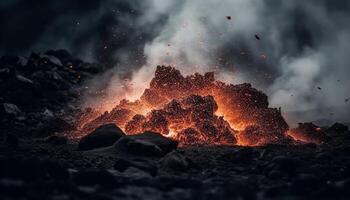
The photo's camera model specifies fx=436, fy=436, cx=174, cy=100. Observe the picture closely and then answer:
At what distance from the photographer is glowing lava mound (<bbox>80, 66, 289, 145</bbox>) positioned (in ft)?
103

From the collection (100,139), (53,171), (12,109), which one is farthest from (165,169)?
(12,109)

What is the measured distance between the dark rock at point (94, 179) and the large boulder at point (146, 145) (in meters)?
7.54

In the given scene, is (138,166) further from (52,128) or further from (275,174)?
(52,128)

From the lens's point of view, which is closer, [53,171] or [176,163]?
[53,171]

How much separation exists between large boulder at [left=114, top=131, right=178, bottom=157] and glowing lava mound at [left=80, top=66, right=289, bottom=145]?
4744 millimetres

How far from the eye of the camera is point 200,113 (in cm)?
3244

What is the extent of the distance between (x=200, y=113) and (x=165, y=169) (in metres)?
12.0

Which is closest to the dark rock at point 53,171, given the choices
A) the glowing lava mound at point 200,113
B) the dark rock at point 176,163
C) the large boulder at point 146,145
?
the dark rock at point 176,163

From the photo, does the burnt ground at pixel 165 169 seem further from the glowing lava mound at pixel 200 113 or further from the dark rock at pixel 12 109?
the dark rock at pixel 12 109

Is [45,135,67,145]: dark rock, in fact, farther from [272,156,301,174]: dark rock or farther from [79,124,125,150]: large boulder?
[272,156,301,174]: dark rock

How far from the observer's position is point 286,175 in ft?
63.3

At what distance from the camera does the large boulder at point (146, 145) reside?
24.9m

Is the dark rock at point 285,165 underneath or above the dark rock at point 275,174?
above

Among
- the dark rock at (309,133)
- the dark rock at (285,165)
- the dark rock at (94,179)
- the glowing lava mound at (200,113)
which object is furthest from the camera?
the dark rock at (309,133)
